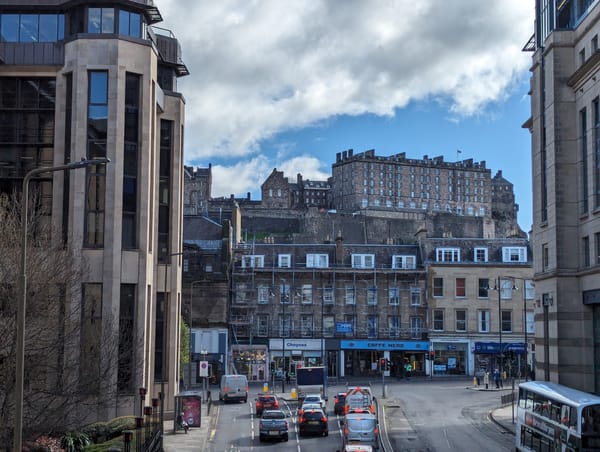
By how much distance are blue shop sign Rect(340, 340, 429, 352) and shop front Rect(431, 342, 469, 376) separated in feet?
5.75

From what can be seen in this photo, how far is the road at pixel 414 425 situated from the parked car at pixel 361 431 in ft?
8.61

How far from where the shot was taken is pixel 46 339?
3306 cm

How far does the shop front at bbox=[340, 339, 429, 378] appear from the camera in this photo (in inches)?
3541

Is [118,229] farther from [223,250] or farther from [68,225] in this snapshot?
[223,250]

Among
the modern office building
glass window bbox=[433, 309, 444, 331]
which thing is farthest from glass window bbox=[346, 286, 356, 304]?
the modern office building

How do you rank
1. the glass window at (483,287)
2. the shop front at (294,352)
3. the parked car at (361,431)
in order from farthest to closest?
the glass window at (483,287), the shop front at (294,352), the parked car at (361,431)

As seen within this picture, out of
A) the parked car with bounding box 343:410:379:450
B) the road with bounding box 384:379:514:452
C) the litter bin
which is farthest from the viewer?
the litter bin

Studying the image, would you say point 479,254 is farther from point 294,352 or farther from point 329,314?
point 294,352

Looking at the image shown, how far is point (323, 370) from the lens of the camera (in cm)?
6300

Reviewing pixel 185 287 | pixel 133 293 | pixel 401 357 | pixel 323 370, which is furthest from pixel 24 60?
pixel 401 357

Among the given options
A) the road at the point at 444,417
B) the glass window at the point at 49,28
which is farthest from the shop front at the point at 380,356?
the glass window at the point at 49,28

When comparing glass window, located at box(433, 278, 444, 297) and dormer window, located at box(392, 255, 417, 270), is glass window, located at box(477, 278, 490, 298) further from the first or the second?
dormer window, located at box(392, 255, 417, 270)

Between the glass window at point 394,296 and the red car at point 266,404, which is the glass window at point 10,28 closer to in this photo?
the red car at point 266,404

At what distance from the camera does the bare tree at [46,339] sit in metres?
30.5
